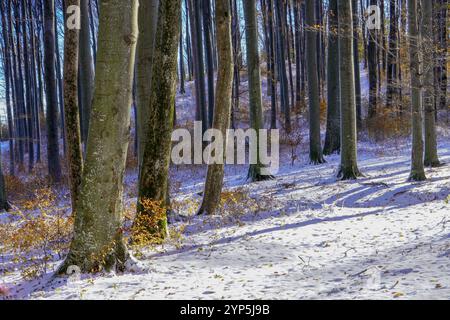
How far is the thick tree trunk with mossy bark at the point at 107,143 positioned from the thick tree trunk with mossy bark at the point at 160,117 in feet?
4.14

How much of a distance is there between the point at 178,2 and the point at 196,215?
4069 millimetres

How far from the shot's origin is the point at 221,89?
26.7 ft

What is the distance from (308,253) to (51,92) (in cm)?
1094

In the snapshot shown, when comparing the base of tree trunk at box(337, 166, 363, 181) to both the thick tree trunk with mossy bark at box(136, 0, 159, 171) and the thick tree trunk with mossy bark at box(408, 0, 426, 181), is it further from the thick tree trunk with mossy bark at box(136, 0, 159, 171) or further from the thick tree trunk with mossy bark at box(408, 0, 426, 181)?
the thick tree trunk with mossy bark at box(136, 0, 159, 171)

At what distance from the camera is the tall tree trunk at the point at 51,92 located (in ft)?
43.1

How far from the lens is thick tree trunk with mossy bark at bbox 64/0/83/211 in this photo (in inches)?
281

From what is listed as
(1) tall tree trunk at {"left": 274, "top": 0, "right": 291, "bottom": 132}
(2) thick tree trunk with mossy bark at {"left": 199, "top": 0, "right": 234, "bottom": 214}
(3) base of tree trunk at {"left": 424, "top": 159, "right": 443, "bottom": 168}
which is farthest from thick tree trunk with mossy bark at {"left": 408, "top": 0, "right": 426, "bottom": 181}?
(1) tall tree trunk at {"left": 274, "top": 0, "right": 291, "bottom": 132}

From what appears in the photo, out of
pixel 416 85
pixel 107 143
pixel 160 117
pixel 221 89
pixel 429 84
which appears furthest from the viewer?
pixel 429 84

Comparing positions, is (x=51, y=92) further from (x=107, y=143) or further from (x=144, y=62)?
(x=107, y=143)

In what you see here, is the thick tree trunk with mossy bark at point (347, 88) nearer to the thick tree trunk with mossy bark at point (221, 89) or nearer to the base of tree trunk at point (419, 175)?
the base of tree trunk at point (419, 175)

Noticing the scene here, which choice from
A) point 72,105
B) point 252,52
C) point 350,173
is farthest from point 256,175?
point 72,105

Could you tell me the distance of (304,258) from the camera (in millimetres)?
5531

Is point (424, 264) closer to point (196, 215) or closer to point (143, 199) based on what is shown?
point (143, 199)
